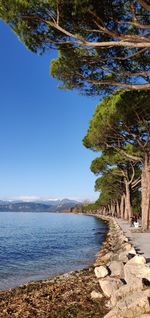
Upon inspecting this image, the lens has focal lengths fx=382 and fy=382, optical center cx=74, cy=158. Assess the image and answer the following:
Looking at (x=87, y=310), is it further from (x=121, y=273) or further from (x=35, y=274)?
(x=35, y=274)

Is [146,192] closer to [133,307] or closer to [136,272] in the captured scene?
[136,272]

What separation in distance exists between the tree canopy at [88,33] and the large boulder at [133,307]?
6.84 m

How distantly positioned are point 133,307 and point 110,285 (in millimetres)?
2229

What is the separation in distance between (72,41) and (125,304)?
825cm

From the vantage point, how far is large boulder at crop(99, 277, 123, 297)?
818 centimetres

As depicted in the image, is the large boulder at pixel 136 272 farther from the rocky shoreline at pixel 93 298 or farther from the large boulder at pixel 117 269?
the large boulder at pixel 117 269

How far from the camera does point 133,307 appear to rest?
6.14m

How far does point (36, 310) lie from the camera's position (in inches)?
315

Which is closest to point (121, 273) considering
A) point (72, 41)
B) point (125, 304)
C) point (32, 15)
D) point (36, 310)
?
point (36, 310)

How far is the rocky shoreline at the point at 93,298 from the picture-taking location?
20.9ft

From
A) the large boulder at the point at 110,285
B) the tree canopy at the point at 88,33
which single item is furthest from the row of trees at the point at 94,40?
the large boulder at the point at 110,285

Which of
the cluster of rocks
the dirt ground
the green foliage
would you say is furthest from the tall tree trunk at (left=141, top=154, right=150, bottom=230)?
the cluster of rocks

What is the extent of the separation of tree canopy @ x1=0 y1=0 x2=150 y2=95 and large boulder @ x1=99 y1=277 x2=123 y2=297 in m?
6.12

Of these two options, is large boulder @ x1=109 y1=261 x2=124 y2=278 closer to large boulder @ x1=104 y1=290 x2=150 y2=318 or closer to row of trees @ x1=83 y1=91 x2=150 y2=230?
large boulder @ x1=104 y1=290 x2=150 y2=318
